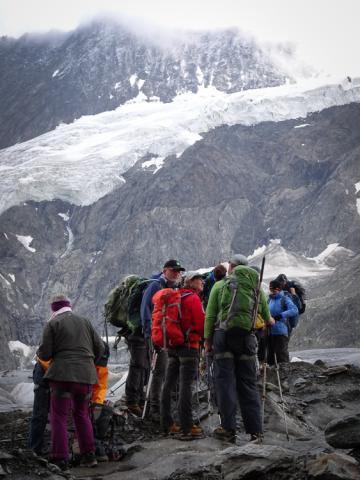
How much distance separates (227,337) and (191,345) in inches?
23.8

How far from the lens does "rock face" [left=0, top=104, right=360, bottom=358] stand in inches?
5118

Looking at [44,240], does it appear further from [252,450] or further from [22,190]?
[252,450]

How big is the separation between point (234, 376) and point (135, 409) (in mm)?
2409

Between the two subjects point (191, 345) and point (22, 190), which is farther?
point (22, 190)

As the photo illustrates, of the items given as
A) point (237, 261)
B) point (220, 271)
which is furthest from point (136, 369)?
point (237, 261)

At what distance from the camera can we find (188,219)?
13725 centimetres

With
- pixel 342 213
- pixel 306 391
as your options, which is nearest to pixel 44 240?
pixel 342 213

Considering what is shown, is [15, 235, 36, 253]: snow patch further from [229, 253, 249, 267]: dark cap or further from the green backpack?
the green backpack

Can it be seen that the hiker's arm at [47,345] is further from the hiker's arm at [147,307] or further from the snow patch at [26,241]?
the snow patch at [26,241]

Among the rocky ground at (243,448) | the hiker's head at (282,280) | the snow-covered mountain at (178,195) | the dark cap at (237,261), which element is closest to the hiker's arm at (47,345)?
the rocky ground at (243,448)

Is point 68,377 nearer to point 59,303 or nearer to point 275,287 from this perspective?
point 59,303

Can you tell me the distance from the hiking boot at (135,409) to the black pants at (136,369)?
53 millimetres

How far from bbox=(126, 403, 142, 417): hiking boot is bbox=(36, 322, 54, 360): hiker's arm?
3.06 m

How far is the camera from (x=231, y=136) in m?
158
